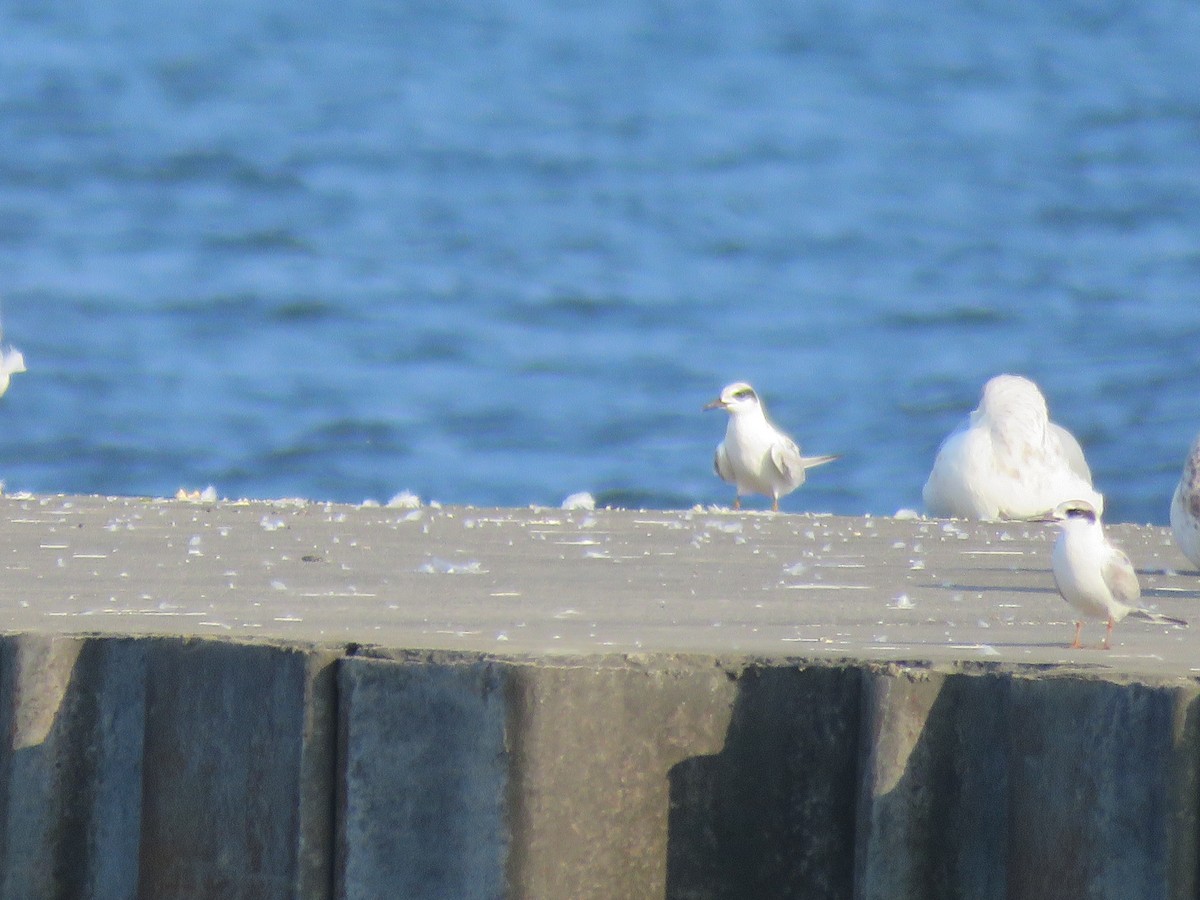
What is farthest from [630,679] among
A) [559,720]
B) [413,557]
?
[413,557]

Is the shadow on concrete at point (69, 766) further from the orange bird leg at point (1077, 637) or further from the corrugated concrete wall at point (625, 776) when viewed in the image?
the orange bird leg at point (1077, 637)

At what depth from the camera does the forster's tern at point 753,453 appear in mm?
12508

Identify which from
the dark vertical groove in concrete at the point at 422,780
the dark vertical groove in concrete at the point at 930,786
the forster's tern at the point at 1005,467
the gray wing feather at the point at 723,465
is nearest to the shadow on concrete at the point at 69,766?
the dark vertical groove in concrete at the point at 422,780

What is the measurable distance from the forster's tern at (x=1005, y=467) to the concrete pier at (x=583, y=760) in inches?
210

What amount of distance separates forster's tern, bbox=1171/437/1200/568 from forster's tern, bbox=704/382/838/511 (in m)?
4.46

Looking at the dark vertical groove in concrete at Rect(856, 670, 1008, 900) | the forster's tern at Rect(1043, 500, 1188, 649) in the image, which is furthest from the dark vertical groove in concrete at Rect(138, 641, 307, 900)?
the forster's tern at Rect(1043, 500, 1188, 649)

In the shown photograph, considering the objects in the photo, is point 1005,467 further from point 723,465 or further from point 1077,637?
point 1077,637

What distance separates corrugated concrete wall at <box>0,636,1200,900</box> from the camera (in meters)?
5.05

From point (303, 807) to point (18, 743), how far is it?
0.84 m

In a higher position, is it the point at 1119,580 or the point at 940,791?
the point at 1119,580

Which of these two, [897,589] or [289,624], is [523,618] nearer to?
[289,624]

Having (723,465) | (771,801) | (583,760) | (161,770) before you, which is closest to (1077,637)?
(771,801)

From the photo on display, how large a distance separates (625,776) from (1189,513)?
3375 millimetres

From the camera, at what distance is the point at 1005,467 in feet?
37.9
